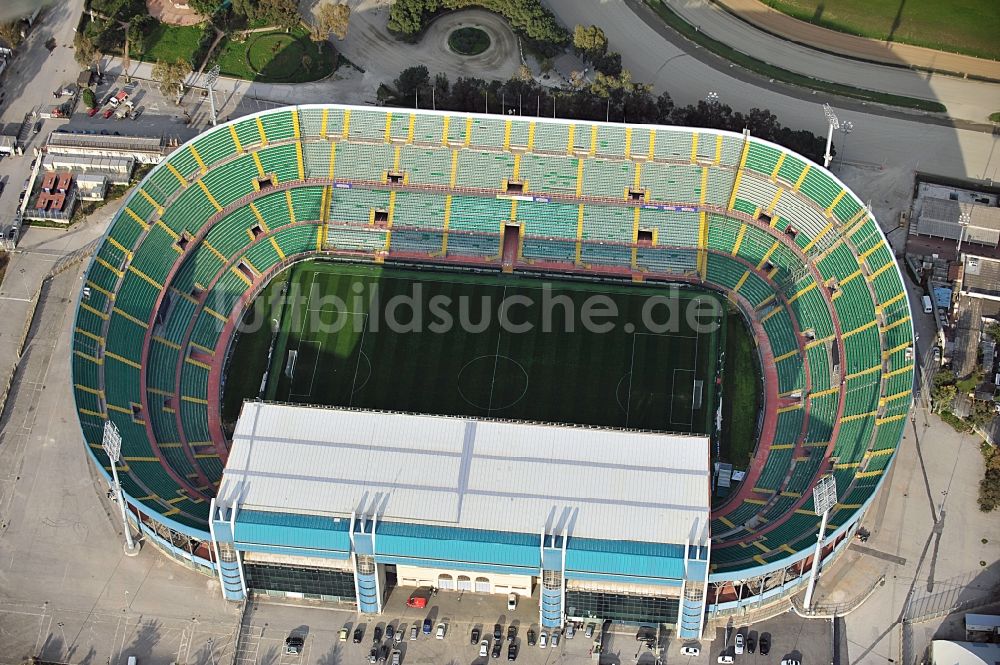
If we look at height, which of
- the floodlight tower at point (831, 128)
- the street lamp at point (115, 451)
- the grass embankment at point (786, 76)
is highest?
the grass embankment at point (786, 76)

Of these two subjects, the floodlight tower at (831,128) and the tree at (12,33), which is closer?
the floodlight tower at (831,128)

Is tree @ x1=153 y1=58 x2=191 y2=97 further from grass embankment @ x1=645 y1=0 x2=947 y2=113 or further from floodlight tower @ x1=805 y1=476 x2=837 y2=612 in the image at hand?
floodlight tower @ x1=805 y1=476 x2=837 y2=612

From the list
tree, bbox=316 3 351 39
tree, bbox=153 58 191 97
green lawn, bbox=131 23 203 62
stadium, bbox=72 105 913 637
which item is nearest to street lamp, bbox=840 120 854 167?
stadium, bbox=72 105 913 637

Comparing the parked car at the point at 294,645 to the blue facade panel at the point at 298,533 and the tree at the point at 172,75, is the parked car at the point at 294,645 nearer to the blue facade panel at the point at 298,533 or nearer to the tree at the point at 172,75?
the blue facade panel at the point at 298,533

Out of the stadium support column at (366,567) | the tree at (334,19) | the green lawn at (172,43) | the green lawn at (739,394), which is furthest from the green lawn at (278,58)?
the stadium support column at (366,567)

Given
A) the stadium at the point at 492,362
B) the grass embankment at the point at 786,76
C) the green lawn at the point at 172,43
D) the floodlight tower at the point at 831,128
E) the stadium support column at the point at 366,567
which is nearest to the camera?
the stadium support column at the point at 366,567

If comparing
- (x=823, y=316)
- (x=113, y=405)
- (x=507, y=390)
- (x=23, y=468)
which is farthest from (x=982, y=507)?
(x=23, y=468)

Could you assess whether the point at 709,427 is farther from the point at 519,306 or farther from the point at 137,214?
the point at 137,214
